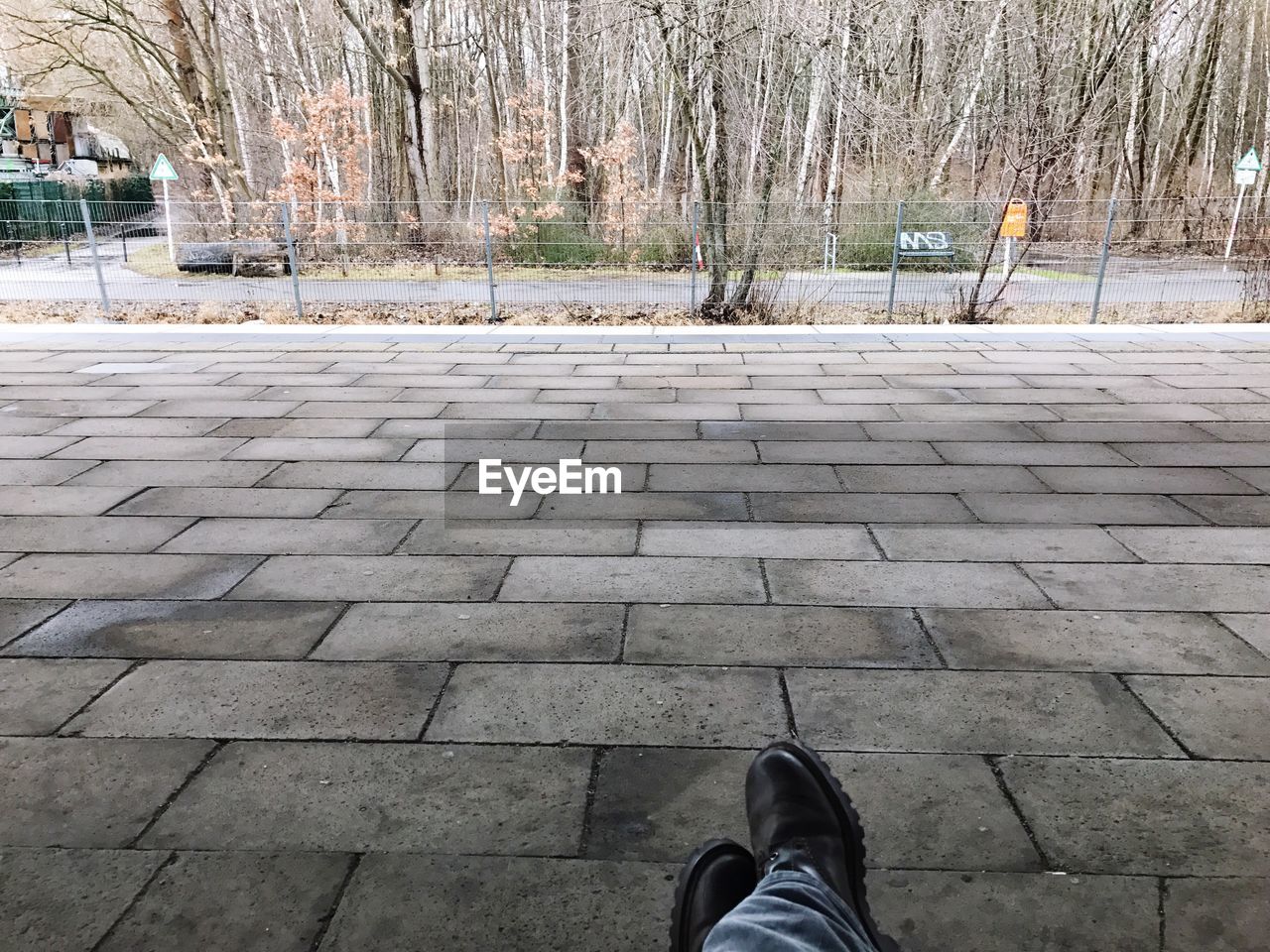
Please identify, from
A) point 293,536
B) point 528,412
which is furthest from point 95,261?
point 293,536

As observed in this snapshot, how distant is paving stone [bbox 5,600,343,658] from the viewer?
3078 millimetres

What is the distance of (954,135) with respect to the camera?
723 inches

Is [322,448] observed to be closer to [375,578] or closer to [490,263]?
[375,578]

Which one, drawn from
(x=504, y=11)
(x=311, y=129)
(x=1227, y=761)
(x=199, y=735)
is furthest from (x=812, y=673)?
(x=504, y=11)

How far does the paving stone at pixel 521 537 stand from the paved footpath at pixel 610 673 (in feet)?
0.08

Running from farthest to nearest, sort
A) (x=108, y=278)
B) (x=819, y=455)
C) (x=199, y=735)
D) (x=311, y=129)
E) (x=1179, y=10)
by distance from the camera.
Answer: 1. (x=1179, y=10)
2. (x=311, y=129)
3. (x=108, y=278)
4. (x=819, y=455)
5. (x=199, y=735)

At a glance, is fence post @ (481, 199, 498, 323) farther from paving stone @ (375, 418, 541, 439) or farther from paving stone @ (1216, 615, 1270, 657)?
paving stone @ (1216, 615, 1270, 657)

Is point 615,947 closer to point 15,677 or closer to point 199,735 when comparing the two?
point 199,735

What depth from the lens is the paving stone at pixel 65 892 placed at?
1.87 metres

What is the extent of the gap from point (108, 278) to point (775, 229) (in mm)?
Answer: 8821

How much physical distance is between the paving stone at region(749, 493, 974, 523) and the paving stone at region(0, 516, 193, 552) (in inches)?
115

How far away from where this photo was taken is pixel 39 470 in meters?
5.12

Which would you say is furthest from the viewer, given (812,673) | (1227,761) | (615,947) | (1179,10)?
→ (1179,10)

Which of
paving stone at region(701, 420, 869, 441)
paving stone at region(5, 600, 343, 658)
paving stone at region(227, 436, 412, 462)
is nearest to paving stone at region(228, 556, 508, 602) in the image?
paving stone at region(5, 600, 343, 658)
